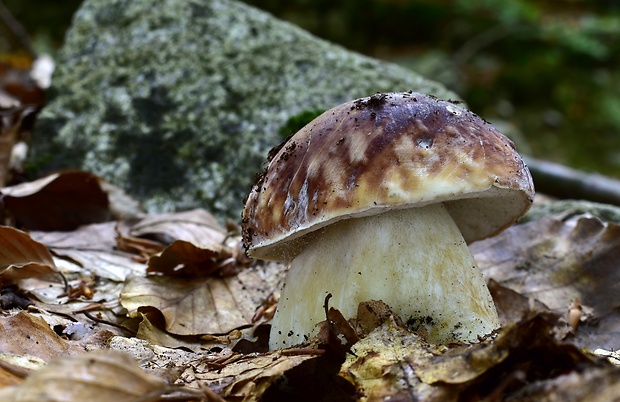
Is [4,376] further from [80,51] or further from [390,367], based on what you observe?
[80,51]

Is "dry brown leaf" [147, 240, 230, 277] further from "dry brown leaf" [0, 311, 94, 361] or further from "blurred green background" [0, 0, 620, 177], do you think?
"blurred green background" [0, 0, 620, 177]

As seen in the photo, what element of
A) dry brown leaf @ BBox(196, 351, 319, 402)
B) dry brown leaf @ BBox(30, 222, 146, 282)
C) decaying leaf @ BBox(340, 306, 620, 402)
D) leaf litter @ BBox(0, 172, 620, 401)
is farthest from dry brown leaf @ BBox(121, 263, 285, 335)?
decaying leaf @ BBox(340, 306, 620, 402)

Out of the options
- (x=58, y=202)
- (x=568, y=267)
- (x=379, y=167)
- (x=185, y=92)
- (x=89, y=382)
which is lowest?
(x=568, y=267)

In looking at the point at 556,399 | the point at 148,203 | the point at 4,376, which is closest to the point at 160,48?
the point at 148,203

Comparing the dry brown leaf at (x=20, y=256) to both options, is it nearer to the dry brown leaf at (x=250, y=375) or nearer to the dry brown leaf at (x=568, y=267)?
the dry brown leaf at (x=250, y=375)

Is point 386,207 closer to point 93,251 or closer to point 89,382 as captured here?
point 89,382

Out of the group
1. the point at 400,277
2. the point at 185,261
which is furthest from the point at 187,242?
the point at 400,277

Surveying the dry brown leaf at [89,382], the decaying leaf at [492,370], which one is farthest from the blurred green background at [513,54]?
the dry brown leaf at [89,382]
